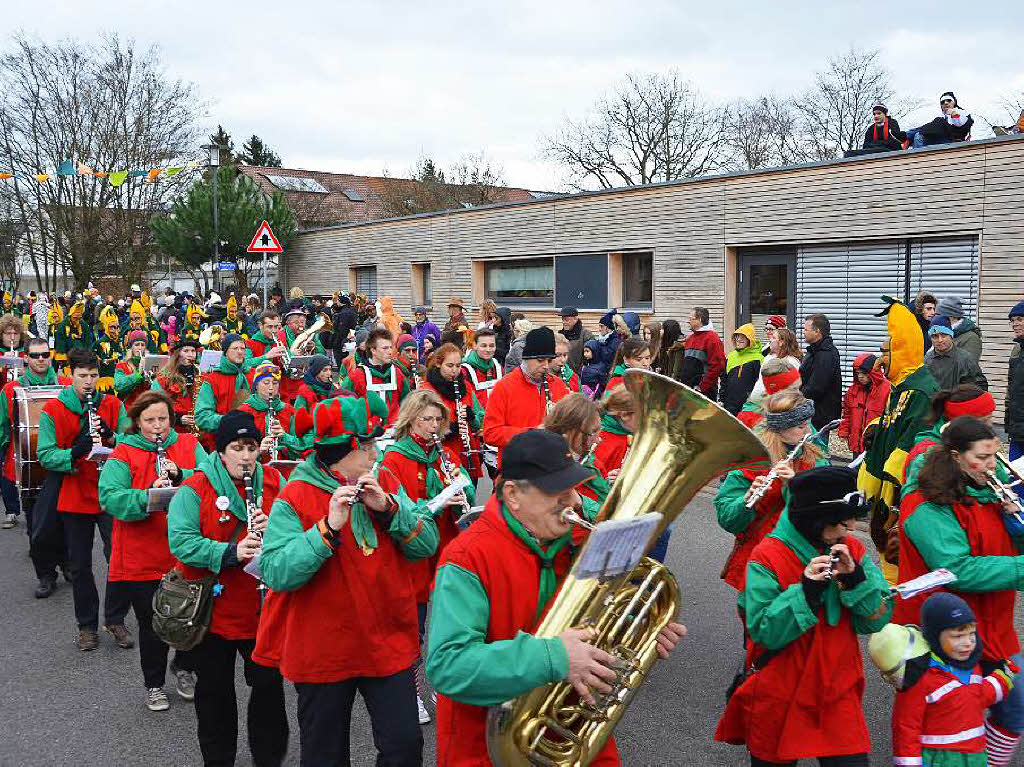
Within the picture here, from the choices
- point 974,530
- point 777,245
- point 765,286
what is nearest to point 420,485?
point 974,530

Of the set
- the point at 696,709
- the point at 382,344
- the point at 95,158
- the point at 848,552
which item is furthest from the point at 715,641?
the point at 95,158

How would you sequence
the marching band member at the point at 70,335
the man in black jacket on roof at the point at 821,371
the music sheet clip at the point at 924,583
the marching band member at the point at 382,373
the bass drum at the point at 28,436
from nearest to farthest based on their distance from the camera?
the music sheet clip at the point at 924,583
the bass drum at the point at 28,436
the marching band member at the point at 382,373
the man in black jacket on roof at the point at 821,371
the marching band member at the point at 70,335

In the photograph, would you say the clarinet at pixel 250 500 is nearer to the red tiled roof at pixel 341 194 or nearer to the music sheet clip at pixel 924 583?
the music sheet clip at pixel 924 583

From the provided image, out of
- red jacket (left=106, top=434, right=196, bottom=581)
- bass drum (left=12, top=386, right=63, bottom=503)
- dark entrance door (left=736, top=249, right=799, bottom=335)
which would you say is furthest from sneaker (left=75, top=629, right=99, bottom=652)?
dark entrance door (left=736, top=249, right=799, bottom=335)

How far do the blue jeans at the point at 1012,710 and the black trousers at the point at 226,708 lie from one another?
309 cm

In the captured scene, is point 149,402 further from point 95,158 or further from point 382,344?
point 95,158

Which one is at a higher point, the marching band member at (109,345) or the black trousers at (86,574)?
the marching band member at (109,345)

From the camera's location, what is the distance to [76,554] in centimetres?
613

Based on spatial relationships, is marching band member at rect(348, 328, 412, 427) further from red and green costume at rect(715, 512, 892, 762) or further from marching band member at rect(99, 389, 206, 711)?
red and green costume at rect(715, 512, 892, 762)

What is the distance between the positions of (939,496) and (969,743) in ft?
3.12

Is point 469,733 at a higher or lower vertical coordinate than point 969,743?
higher

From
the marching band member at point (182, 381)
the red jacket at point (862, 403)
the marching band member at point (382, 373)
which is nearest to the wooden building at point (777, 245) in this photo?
the red jacket at point (862, 403)

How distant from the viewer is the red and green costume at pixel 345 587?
3273 mm

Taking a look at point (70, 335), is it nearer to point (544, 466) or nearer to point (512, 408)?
point (512, 408)
